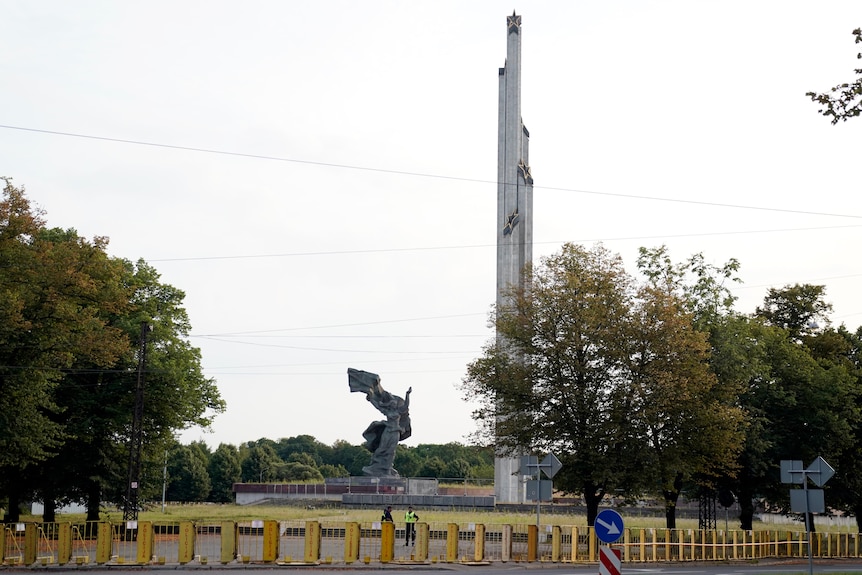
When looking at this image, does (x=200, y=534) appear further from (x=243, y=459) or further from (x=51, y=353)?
(x=243, y=459)

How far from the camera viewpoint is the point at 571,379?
1433 inches

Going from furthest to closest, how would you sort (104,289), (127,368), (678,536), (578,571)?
1. (127,368)
2. (104,289)
3. (678,536)
4. (578,571)

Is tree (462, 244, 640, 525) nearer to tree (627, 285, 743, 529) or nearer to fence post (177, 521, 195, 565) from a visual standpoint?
tree (627, 285, 743, 529)

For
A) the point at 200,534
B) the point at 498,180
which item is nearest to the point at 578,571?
the point at 200,534

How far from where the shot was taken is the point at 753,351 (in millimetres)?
44906

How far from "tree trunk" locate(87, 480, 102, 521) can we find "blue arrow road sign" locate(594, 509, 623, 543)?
118 feet

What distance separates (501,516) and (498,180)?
29.5 metres

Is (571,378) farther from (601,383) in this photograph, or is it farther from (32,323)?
(32,323)

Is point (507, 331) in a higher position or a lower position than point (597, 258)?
lower

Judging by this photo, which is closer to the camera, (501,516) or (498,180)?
(501,516)

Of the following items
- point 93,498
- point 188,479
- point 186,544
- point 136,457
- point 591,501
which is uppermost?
point 188,479

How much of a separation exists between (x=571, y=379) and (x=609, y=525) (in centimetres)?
2093

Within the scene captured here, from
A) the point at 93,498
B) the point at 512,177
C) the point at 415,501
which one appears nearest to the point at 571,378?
the point at 93,498

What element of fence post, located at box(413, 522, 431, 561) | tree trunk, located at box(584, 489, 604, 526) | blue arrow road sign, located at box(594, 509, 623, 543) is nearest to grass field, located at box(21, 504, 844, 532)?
tree trunk, located at box(584, 489, 604, 526)
